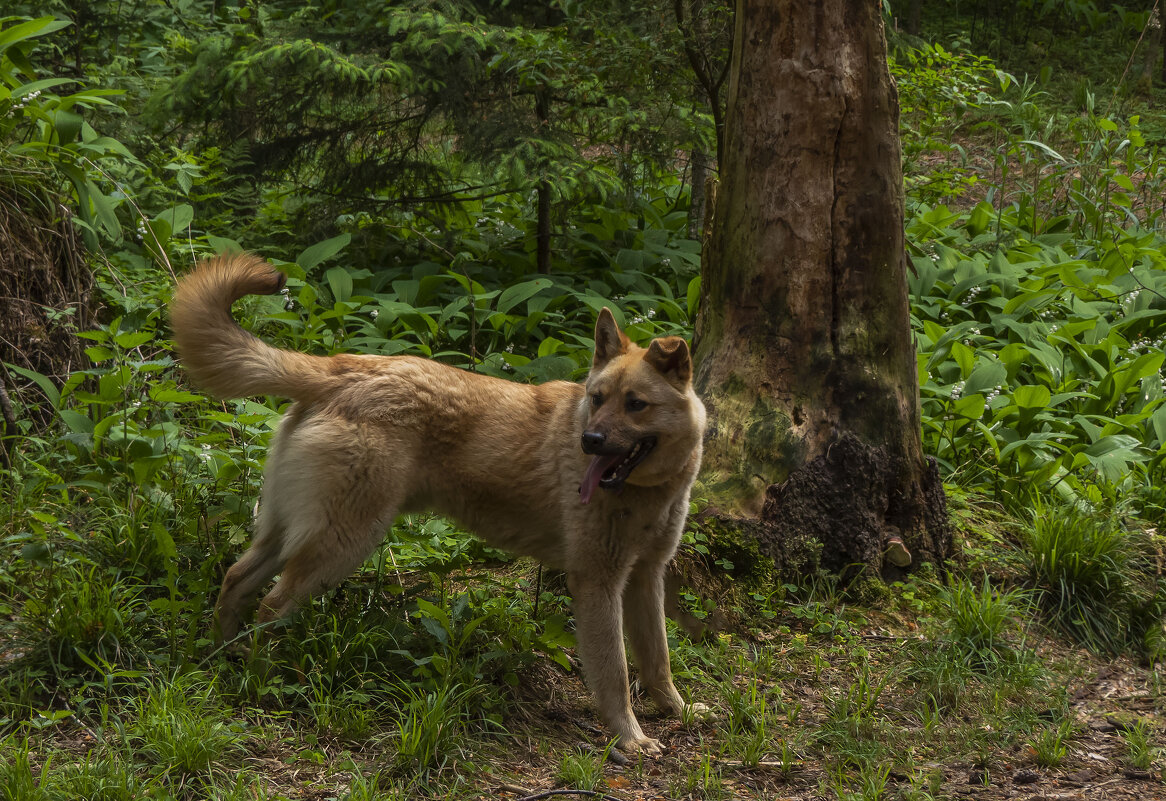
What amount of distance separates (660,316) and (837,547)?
130 inches

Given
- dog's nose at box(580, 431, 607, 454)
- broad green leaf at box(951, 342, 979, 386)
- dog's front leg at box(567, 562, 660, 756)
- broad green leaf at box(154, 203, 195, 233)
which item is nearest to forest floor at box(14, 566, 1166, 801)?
dog's front leg at box(567, 562, 660, 756)

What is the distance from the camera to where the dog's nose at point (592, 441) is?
3973 mm

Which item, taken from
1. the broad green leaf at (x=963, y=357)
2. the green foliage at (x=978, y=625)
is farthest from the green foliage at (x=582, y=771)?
the broad green leaf at (x=963, y=357)

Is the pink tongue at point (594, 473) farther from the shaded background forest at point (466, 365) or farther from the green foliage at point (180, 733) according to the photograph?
the green foliage at point (180, 733)

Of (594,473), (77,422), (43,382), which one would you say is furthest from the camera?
(43,382)

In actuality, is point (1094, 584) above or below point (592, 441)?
below

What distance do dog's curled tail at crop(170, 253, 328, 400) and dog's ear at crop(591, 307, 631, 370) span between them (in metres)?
1.29

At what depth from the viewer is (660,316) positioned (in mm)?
8117

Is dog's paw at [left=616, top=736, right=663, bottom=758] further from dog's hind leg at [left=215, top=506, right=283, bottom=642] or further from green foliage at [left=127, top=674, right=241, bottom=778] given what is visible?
dog's hind leg at [left=215, top=506, right=283, bottom=642]

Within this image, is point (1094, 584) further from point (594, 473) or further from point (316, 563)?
point (316, 563)

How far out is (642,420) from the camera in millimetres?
4141

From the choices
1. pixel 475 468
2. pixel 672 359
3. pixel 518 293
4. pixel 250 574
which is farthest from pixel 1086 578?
pixel 518 293

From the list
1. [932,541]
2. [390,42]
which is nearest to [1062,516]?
[932,541]

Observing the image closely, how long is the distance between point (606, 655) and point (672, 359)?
1.33m
